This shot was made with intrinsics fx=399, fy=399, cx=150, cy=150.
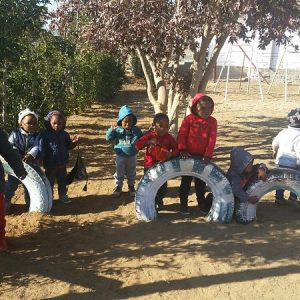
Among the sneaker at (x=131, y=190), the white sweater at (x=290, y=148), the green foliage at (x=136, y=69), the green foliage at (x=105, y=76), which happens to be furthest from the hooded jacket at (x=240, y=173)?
the green foliage at (x=136, y=69)

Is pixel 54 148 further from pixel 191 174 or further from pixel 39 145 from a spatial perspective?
pixel 191 174

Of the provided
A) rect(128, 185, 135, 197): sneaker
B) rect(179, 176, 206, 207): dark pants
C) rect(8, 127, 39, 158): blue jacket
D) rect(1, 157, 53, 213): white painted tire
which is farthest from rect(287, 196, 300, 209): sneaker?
rect(8, 127, 39, 158): blue jacket

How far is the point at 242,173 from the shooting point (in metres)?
4.80

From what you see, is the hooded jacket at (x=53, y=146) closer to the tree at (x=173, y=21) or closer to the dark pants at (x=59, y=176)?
the dark pants at (x=59, y=176)

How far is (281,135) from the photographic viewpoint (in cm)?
521

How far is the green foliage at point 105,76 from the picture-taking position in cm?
1327

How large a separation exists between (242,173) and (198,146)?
2.03 feet

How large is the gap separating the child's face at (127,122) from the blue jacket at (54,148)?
74 centimetres

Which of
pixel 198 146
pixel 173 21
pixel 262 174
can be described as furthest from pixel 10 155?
pixel 262 174

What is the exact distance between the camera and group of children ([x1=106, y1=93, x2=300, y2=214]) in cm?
471

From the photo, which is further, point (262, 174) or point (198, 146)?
point (198, 146)

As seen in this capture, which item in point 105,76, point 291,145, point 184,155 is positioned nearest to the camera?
point 184,155

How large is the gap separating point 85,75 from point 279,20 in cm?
724

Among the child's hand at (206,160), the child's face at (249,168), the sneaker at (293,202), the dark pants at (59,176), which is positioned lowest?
the sneaker at (293,202)
